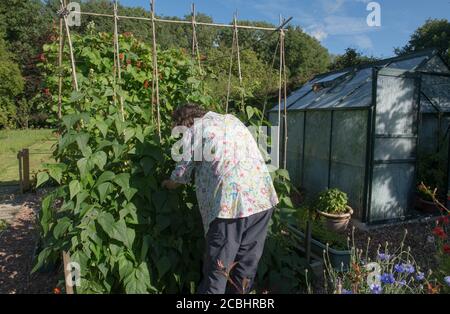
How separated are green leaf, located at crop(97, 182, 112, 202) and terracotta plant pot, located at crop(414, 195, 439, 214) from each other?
5330 mm

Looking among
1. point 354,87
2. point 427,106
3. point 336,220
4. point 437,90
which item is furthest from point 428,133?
point 336,220

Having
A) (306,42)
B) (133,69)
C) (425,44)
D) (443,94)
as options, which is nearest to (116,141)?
(133,69)

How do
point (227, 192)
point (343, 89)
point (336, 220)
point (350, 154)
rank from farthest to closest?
point (343, 89)
point (350, 154)
point (336, 220)
point (227, 192)

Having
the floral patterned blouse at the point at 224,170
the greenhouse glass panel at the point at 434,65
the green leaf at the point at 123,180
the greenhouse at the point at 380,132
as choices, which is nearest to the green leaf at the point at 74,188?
the green leaf at the point at 123,180

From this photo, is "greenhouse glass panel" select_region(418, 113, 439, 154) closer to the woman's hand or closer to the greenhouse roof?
the greenhouse roof

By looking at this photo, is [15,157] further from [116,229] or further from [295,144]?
[116,229]

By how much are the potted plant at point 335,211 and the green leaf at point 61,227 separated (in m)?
3.82

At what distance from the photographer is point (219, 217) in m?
2.06

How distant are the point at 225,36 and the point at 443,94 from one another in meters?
21.1

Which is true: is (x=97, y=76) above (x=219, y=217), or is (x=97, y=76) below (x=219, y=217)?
above

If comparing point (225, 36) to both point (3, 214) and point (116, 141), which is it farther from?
point (116, 141)

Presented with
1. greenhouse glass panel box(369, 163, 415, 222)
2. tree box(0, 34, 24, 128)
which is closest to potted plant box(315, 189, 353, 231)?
greenhouse glass panel box(369, 163, 415, 222)

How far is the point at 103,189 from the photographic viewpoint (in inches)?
83.3

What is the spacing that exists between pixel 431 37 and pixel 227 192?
2079 centimetres
